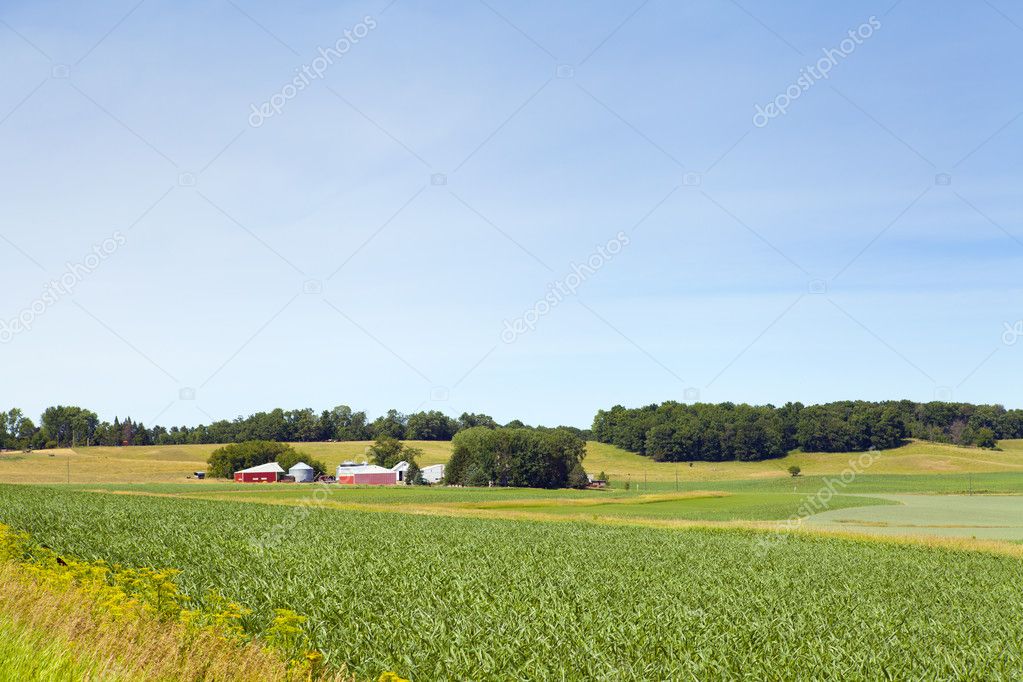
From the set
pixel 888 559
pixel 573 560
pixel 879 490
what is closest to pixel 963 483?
pixel 879 490

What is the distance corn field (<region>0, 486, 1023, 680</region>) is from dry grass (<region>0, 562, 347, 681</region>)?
1349 millimetres

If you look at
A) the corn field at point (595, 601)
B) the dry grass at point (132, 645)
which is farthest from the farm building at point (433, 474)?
the dry grass at point (132, 645)

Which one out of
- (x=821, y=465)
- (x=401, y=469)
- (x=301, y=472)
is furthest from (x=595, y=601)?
(x=821, y=465)

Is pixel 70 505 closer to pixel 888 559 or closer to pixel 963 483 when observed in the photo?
pixel 888 559

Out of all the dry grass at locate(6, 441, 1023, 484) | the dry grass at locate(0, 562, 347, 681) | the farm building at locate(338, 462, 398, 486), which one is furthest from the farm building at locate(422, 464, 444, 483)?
the dry grass at locate(0, 562, 347, 681)

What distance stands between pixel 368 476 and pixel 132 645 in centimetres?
13920

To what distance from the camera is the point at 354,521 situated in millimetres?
37781

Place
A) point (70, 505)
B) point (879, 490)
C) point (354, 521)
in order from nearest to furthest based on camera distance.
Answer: point (354, 521), point (70, 505), point (879, 490)

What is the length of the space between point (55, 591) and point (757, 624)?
1269cm

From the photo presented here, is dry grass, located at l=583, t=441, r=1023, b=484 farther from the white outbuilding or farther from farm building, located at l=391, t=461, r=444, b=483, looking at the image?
the white outbuilding

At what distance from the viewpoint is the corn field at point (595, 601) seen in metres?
11.3

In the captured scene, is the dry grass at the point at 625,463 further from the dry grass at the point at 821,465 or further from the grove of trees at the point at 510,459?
the grove of trees at the point at 510,459

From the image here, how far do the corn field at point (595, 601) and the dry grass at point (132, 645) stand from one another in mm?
1349

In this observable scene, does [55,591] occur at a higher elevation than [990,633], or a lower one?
higher
